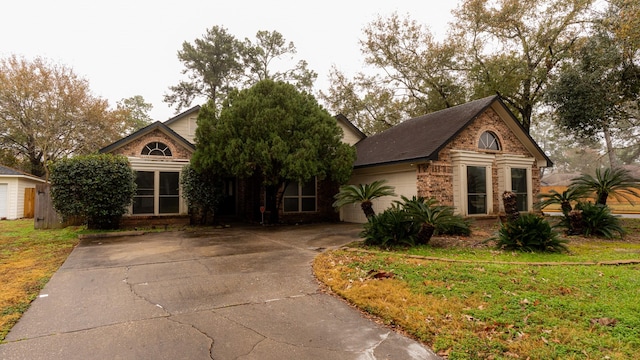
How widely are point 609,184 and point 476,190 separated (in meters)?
3.85

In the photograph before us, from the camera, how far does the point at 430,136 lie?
12719 millimetres

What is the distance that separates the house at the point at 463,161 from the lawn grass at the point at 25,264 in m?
10.2

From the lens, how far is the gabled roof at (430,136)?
11.8 m

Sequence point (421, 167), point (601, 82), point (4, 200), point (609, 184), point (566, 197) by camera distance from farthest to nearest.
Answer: point (4, 200)
point (601, 82)
point (421, 167)
point (609, 184)
point (566, 197)

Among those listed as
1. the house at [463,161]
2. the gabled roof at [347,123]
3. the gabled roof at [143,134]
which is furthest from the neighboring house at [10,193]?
the house at [463,161]

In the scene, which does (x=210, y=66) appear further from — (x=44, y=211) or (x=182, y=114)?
(x=44, y=211)

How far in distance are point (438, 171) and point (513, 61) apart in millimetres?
9689

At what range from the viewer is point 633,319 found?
332 centimetres

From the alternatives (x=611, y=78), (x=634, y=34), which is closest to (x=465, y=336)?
(x=634, y=34)

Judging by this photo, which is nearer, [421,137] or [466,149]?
[466,149]

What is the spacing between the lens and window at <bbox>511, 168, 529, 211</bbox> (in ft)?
44.1

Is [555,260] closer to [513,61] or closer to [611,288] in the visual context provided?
[611,288]

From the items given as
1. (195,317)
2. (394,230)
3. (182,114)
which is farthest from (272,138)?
(195,317)

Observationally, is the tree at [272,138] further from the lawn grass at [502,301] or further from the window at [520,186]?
the window at [520,186]
